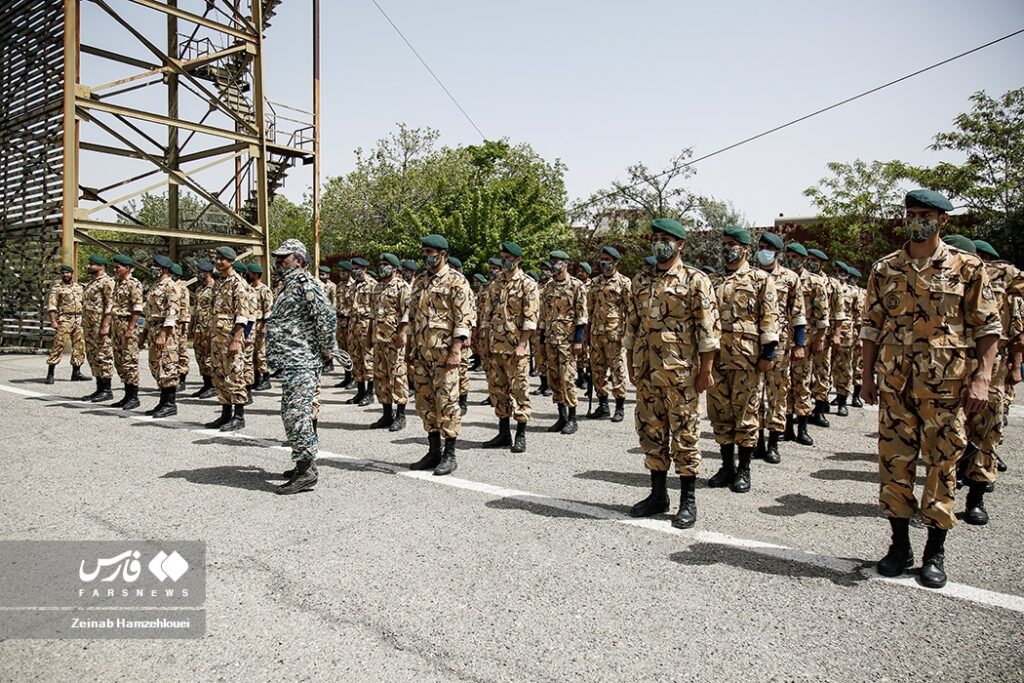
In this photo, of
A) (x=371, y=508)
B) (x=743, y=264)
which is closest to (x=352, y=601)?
(x=371, y=508)

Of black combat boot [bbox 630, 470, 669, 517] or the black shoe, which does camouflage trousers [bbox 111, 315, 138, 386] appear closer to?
the black shoe

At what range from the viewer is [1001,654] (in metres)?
2.91

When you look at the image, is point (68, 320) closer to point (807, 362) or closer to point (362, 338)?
point (362, 338)

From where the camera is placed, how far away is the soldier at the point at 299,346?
543 centimetres

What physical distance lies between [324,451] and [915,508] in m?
5.27

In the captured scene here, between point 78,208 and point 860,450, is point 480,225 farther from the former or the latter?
point 860,450

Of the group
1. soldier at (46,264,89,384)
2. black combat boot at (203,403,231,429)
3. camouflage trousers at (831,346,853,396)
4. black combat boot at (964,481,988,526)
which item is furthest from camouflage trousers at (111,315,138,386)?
camouflage trousers at (831,346,853,396)

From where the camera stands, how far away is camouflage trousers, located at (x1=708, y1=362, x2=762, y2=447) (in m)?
5.62

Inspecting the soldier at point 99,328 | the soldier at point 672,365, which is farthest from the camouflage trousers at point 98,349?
the soldier at point 672,365

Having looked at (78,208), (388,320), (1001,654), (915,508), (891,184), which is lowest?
(1001,654)

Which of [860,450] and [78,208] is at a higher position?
[78,208]

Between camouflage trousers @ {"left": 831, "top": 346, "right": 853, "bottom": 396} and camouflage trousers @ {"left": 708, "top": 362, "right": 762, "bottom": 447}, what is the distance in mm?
4636

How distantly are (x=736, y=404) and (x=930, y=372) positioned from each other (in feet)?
6.72

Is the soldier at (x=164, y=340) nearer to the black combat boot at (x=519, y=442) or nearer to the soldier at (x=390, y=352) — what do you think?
the soldier at (x=390, y=352)
